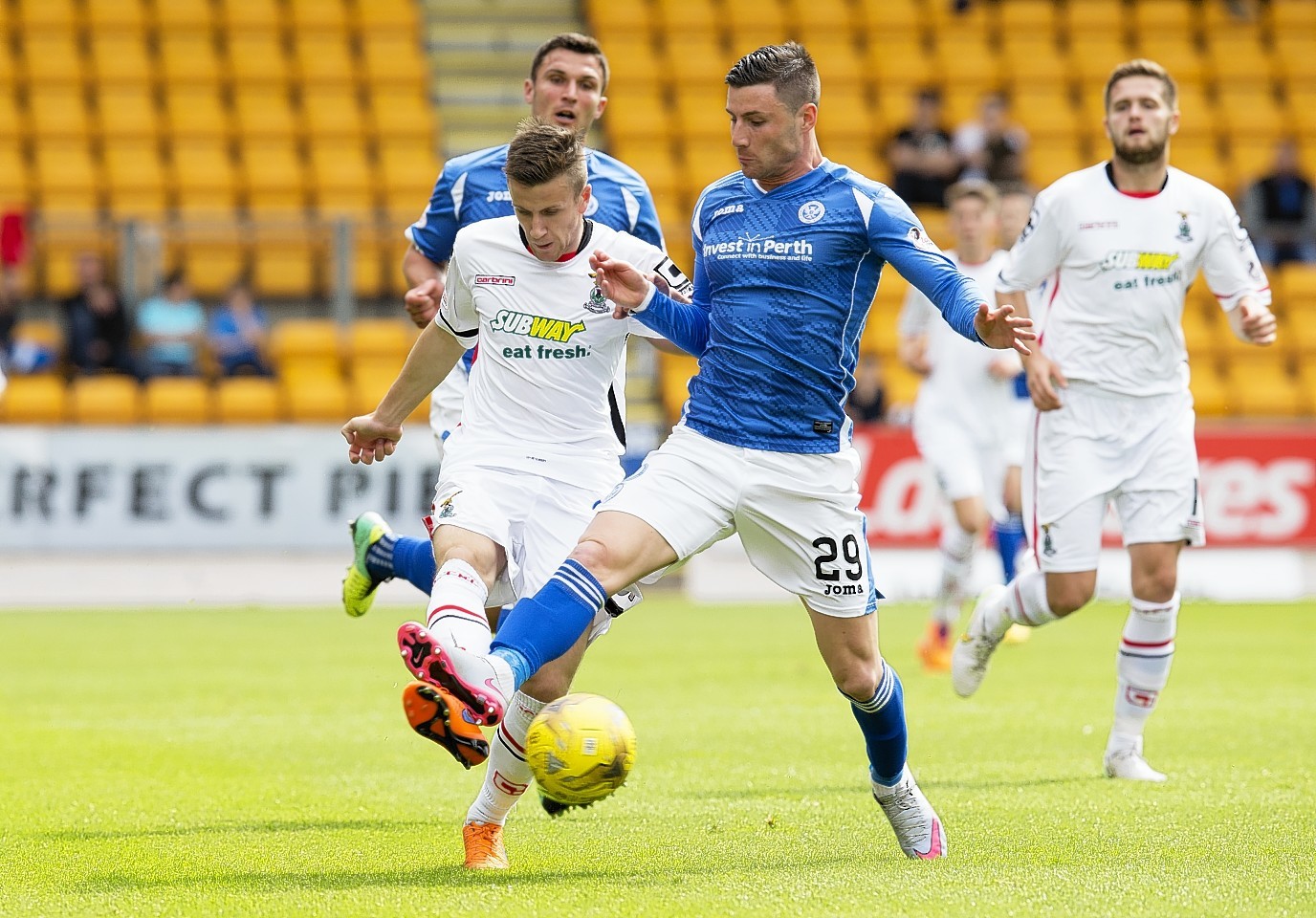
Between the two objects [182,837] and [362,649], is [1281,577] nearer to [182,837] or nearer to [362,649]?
[362,649]

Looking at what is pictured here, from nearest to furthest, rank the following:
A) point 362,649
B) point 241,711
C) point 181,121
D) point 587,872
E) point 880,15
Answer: point 587,872 → point 241,711 → point 362,649 → point 181,121 → point 880,15

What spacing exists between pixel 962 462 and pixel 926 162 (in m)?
7.69

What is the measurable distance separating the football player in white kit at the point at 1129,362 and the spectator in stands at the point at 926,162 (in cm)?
1105

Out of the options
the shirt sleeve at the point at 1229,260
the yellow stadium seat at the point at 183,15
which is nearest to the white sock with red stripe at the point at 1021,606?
the shirt sleeve at the point at 1229,260

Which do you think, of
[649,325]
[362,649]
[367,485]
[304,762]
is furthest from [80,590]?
[649,325]

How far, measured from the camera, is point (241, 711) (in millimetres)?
9375

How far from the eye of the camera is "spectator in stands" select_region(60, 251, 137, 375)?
15.8m

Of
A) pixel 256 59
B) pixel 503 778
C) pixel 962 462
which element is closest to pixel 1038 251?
pixel 503 778

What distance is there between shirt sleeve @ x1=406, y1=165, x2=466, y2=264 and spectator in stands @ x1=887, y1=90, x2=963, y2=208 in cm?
1165

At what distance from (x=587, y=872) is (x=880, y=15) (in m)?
17.8

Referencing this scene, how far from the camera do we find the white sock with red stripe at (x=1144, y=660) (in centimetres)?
742

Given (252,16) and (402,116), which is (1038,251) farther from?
(252,16)

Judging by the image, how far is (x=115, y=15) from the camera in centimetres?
2012

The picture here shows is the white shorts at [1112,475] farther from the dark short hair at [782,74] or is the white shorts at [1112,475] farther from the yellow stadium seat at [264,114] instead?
the yellow stadium seat at [264,114]
